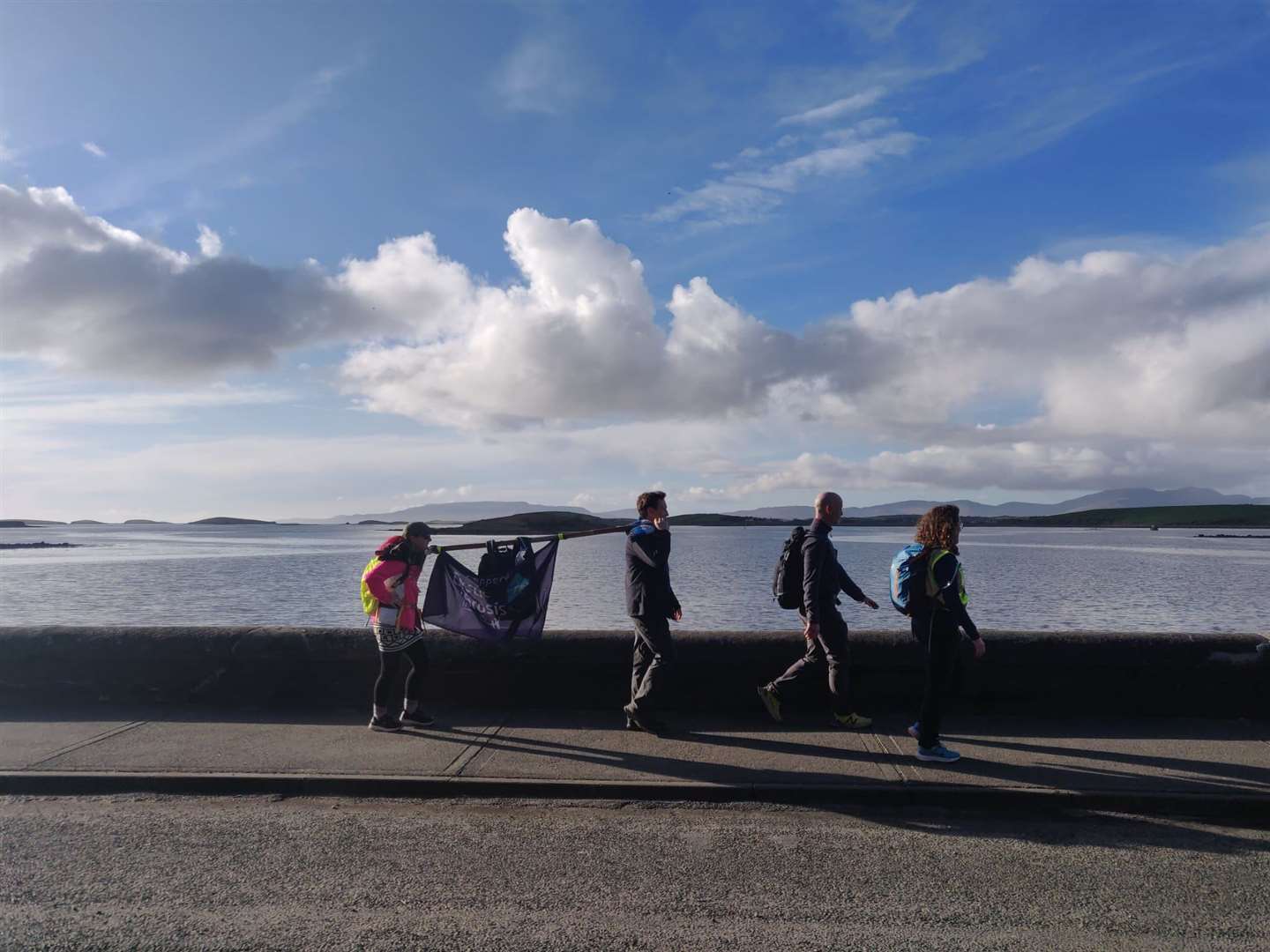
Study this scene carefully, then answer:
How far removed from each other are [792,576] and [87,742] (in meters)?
5.59

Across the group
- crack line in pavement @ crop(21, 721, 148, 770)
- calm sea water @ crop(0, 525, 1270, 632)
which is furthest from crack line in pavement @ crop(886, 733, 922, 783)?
calm sea water @ crop(0, 525, 1270, 632)

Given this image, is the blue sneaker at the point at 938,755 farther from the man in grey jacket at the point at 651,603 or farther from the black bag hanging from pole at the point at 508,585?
the black bag hanging from pole at the point at 508,585

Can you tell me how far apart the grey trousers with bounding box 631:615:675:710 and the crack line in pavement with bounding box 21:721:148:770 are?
13.4 feet

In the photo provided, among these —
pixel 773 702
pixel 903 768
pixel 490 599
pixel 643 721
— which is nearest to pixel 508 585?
pixel 490 599

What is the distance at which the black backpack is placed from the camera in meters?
7.57

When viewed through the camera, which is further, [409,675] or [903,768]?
[409,675]

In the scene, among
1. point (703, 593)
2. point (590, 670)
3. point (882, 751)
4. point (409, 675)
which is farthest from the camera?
point (703, 593)

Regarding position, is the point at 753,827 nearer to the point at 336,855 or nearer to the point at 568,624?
the point at 336,855

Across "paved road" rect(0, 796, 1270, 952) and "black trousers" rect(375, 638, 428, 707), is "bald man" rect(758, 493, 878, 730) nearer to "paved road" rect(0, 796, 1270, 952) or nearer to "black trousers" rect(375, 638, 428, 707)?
"paved road" rect(0, 796, 1270, 952)

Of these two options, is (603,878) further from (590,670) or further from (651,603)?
(590,670)

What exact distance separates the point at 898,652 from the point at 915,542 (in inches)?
53.1

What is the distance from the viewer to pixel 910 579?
6762mm

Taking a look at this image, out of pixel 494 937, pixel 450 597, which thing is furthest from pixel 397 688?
pixel 494 937

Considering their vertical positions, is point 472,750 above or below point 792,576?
below
